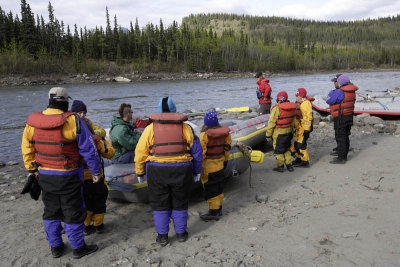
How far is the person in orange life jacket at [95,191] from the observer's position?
3801mm

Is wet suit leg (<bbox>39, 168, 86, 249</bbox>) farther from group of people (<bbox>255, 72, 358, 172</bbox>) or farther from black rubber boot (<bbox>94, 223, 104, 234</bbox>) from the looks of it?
→ group of people (<bbox>255, 72, 358, 172</bbox>)

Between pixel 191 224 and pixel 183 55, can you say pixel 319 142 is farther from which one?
pixel 183 55

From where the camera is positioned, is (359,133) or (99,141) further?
(359,133)

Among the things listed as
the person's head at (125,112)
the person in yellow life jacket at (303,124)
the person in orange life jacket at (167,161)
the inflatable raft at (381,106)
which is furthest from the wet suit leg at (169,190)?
the inflatable raft at (381,106)

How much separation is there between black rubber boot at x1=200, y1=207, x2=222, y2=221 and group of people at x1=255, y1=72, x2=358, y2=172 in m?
2.40

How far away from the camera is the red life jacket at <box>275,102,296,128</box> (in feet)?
19.8

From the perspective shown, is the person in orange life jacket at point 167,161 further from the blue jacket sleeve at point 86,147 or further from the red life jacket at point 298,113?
the red life jacket at point 298,113

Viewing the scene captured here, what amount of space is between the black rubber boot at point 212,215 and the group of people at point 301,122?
2402mm

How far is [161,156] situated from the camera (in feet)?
11.5

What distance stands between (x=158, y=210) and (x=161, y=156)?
0.69 meters

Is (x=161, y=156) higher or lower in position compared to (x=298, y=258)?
higher

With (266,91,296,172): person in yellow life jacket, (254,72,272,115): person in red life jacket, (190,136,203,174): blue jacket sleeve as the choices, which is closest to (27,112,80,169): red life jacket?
(190,136,203,174): blue jacket sleeve

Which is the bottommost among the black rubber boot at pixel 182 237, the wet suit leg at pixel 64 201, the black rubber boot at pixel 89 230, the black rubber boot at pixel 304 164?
the black rubber boot at pixel 89 230


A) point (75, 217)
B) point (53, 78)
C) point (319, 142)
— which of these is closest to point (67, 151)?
point (75, 217)
